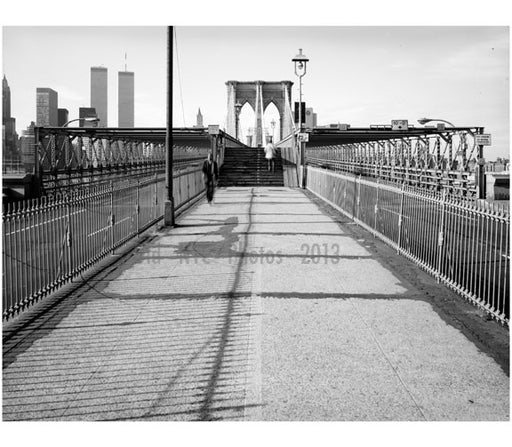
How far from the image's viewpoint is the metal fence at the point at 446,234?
6.93 meters

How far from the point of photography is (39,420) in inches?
161

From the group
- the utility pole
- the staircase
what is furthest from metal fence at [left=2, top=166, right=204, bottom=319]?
the staircase

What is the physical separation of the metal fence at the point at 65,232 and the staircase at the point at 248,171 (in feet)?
61.5

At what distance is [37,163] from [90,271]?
29035mm

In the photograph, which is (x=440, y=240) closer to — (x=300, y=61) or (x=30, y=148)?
(x=300, y=61)

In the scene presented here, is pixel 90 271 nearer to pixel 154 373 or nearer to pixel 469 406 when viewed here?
pixel 154 373

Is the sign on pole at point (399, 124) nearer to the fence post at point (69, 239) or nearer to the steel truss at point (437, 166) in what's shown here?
the steel truss at point (437, 166)

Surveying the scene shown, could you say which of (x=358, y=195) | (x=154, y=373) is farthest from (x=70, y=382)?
(x=358, y=195)

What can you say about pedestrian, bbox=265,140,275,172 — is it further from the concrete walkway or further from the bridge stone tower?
the bridge stone tower

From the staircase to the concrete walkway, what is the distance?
24.2 meters

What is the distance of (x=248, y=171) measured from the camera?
35.9m

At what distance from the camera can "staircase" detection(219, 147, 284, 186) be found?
33969mm

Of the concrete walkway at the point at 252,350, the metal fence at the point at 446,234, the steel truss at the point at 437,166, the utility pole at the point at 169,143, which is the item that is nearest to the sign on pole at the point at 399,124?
the steel truss at the point at 437,166

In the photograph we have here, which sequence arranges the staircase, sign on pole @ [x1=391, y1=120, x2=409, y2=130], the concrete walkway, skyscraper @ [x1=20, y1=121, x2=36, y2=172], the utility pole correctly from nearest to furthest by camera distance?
the concrete walkway, the utility pole, sign on pole @ [x1=391, y1=120, x2=409, y2=130], the staircase, skyscraper @ [x1=20, y1=121, x2=36, y2=172]
